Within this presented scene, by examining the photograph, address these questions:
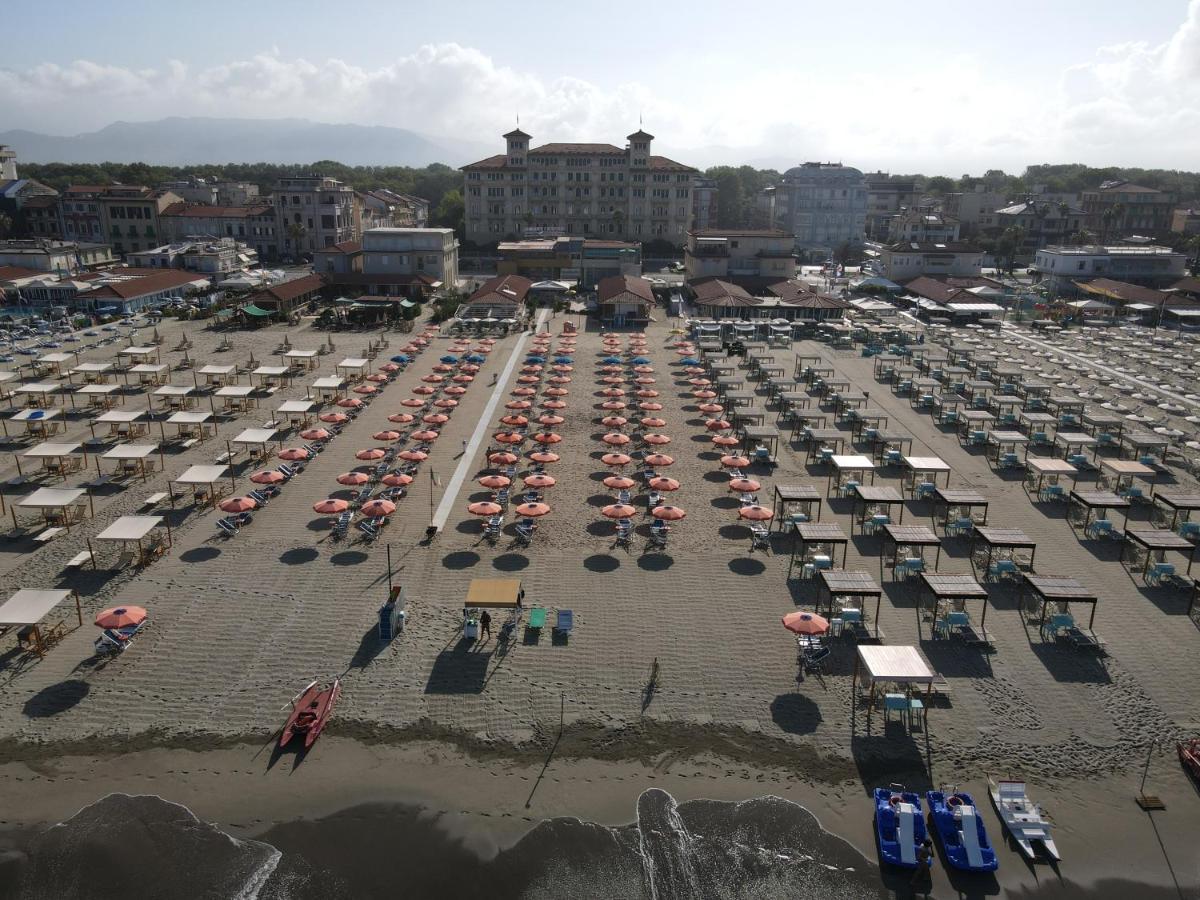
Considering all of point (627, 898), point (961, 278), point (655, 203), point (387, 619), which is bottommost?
point (627, 898)

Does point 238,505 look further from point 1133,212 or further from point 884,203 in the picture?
point 884,203

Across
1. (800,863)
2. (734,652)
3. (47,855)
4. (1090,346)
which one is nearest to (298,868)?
(47,855)

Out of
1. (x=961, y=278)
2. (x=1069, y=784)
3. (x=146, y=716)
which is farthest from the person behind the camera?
(x=961, y=278)

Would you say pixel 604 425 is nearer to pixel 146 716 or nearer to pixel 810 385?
pixel 810 385

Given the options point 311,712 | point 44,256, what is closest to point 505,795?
point 311,712

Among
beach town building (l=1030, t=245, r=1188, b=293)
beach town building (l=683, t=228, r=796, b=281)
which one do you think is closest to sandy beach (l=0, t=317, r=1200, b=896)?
beach town building (l=683, t=228, r=796, b=281)

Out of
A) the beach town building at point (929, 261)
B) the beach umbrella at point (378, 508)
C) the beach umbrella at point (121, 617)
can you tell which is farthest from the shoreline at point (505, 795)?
the beach town building at point (929, 261)

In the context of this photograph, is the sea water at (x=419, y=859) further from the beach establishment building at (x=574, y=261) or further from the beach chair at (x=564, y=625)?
the beach establishment building at (x=574, y=261)
